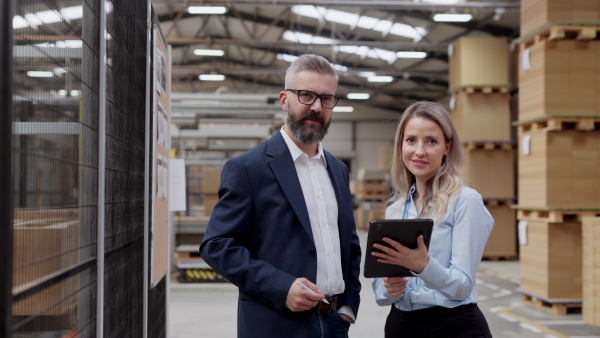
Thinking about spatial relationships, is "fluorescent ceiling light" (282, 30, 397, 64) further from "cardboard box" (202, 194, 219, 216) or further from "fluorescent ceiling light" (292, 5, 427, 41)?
"cardboard box" (202, 194, 219, 216)

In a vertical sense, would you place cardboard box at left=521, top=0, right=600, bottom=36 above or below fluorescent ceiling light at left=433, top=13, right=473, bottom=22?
below

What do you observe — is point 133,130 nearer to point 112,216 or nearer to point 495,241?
point 112,216

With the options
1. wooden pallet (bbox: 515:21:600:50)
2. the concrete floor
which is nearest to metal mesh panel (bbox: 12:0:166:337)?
the concrete floor

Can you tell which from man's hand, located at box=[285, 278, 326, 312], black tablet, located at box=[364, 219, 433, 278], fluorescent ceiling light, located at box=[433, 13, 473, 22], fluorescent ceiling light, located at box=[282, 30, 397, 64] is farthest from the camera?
fluorescent ceiling light, located at box=[282, 30, 397, 64]

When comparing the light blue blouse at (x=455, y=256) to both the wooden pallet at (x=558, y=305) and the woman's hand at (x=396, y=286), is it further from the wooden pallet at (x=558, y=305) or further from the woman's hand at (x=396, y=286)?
the wooden pallet at (x=558, y=305)

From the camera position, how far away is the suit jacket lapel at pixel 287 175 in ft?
7.57

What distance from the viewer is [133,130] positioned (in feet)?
9.78

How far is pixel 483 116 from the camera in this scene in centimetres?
1230

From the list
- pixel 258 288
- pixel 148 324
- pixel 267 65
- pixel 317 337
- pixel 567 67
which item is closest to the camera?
pixel 258 288

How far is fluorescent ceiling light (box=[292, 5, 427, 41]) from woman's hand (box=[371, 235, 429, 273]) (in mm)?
15428

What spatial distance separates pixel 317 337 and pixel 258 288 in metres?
0.34

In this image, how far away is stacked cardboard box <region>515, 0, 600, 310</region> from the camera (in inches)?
291

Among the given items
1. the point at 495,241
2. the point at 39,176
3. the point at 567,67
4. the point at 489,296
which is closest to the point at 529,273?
the point at 489,296

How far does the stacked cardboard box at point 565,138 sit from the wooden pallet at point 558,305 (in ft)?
0.18
